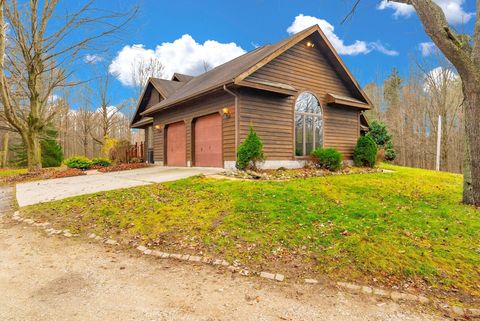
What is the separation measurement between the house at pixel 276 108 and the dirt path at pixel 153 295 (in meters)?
7.04

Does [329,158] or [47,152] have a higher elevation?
[47,152]

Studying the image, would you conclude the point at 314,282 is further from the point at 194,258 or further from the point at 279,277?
the point at 194,258

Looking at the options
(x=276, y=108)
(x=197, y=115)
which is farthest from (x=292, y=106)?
(x=197, y=115)

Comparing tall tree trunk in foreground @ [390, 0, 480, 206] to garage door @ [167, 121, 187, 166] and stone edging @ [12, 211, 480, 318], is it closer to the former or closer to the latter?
stone edging @ [12, 211, 480, 318]

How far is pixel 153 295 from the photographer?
2705 mm

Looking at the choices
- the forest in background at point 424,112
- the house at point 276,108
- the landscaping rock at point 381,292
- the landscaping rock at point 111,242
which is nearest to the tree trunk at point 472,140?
the landscaping rock at point 381,292

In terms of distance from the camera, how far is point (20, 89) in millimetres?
14922

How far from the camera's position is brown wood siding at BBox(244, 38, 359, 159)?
1037 centimetres

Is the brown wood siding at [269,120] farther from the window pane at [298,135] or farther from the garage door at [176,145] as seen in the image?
the garage door at [176,145]

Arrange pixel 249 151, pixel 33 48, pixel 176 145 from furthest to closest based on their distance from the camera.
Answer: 1. pixel 176 145
2. pixel 33 48
3. pixel 249 151

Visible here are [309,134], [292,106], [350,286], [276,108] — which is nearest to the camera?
[350,286]

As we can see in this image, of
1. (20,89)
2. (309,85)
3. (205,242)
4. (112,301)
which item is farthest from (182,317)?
(20,89)

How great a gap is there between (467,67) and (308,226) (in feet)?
16.0

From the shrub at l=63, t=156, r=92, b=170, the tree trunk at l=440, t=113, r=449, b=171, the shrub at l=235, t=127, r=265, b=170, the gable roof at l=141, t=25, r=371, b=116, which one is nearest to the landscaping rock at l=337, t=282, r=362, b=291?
the shrub at l=235, t=127, r=265, b=170
